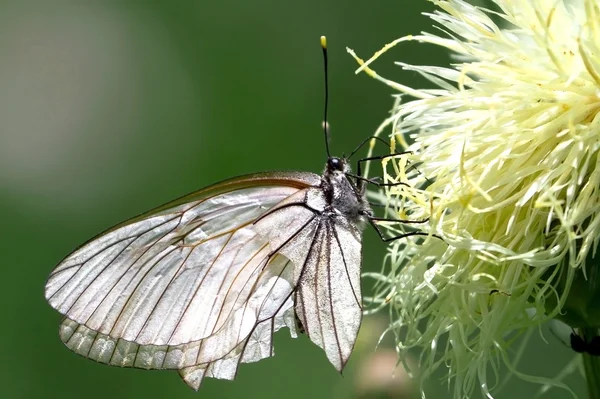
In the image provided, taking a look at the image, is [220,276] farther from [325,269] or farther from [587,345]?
[587,345]

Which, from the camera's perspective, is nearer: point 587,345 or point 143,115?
point 587,345

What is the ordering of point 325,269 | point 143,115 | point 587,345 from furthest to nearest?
point 143,115, point 325,269, point 587,345

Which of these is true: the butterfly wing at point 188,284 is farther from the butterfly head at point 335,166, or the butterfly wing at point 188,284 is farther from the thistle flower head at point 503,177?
the thistle flower head at point 503,177

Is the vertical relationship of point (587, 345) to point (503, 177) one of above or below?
below

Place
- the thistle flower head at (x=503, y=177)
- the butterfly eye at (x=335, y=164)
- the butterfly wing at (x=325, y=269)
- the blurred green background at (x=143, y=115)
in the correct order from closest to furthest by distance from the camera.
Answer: the thistle flower head at (x=503, y=177) < the butterfly wing at (x=325, y=269) < the butterfly eye at (x=335, y=164) < the blurred green background at (x=143, y=115)

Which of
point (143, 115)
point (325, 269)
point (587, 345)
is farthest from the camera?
point (143, 115)

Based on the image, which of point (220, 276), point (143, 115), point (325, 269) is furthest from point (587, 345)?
point (143, 115)

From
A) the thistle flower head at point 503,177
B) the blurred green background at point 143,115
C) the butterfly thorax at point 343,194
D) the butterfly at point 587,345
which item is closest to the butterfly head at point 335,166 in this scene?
the butterfly thorax at point 343,194
